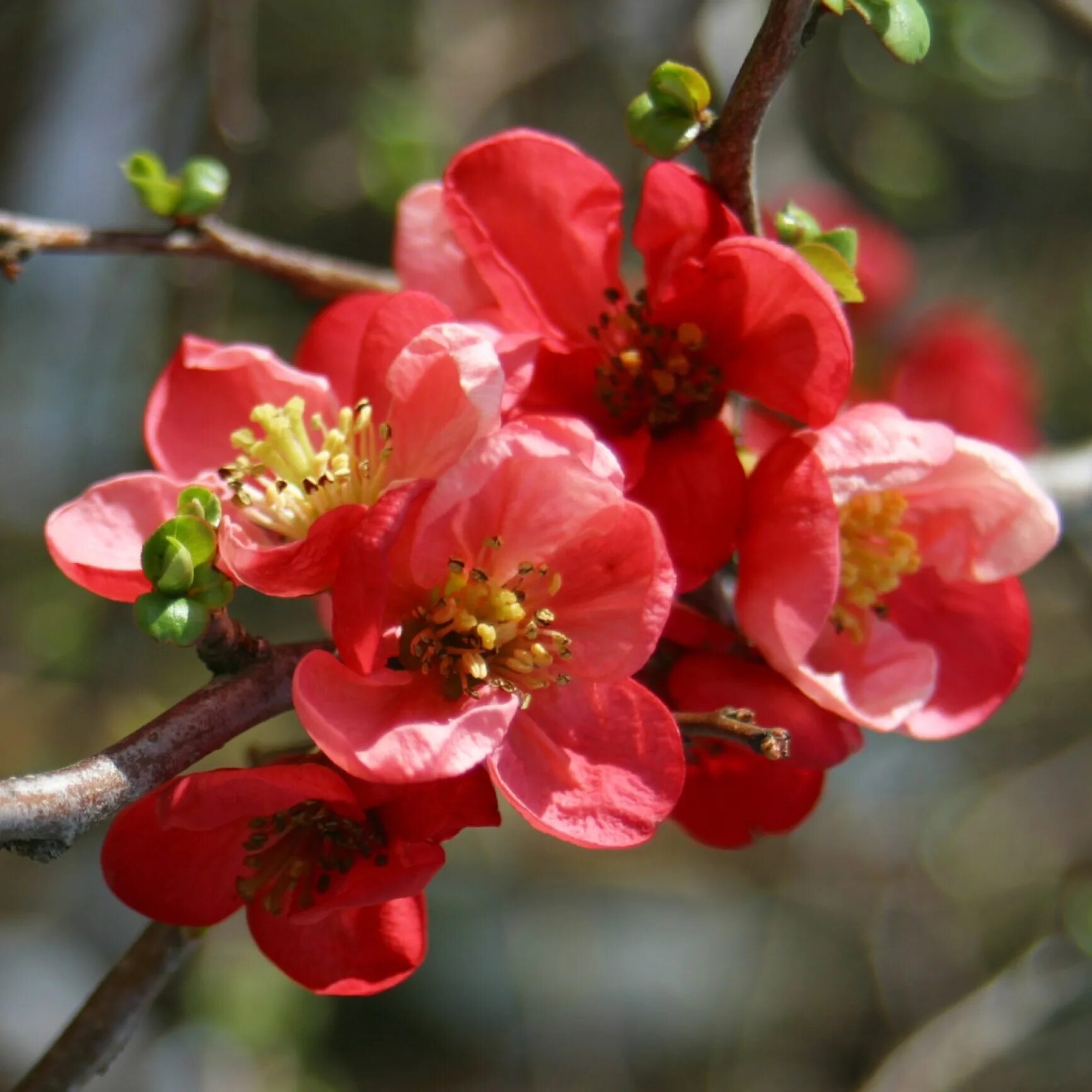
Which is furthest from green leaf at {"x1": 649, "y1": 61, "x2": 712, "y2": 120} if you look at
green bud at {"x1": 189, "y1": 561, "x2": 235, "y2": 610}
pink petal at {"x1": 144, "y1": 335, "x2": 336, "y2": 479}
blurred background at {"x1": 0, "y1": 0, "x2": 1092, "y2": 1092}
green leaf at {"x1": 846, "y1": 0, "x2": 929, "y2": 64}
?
blurred background at {"x1": 0, "y1": 0, "x2": 1092, "y2": 1092}

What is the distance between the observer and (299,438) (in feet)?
2.73

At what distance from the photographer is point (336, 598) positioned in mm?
654

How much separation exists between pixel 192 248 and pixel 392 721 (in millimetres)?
516

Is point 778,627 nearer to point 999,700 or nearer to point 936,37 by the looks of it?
point 999,700

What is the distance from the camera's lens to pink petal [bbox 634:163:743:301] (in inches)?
31.0

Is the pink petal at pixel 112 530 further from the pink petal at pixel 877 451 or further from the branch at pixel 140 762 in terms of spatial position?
the pink petal at pixel 877 451

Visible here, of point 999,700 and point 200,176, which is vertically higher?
point 200,176

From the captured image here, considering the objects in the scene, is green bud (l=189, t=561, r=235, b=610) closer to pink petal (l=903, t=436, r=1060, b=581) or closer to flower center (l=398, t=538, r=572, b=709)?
flower center (l=398, t=538, r=572, b=709)

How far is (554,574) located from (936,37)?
5.83ft

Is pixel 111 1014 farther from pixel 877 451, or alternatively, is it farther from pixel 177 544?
pixel 877 451

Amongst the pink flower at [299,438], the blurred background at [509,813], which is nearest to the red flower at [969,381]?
the blurred background at [509,813]

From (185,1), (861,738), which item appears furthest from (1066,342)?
(861,738)

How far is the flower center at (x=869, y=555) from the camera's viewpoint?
34.5 inches

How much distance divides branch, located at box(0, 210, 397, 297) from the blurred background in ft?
2.99
